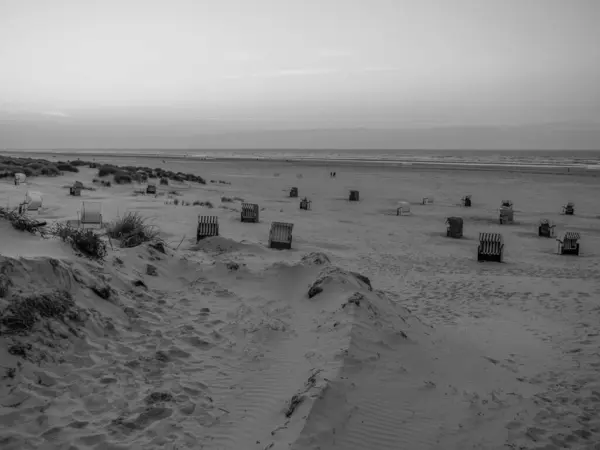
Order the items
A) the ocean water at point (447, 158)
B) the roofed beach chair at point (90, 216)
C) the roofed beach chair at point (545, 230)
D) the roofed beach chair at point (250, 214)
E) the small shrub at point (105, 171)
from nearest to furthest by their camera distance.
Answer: the roofed beach chair at point (90, 216), the roofed beach chair at point (545, 230), the roofed beach chair at point (250, 214), the small shrub at point (105, 171), the ocean water at point (447, 158)

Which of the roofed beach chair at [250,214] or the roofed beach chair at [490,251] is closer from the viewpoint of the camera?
the roofed beach chair at [490,251]

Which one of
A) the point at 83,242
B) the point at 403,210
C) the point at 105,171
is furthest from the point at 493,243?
the point at 105,171

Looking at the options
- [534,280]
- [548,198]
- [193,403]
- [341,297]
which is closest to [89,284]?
[193,403]

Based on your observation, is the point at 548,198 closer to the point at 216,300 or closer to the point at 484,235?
the point at 484,235

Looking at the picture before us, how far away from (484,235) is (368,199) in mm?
16841

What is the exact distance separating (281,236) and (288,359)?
843cm

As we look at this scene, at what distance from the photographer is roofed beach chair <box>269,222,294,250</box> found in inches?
552

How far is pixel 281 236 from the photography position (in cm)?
1408

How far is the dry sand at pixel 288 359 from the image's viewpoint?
4.27m

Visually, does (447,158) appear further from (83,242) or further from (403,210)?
(83,242)

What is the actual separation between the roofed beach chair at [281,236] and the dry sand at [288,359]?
3.19 meters

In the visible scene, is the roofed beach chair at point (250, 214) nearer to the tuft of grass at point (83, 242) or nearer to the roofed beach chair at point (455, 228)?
the roofed beach chair at point (455, 228)

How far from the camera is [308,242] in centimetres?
1566

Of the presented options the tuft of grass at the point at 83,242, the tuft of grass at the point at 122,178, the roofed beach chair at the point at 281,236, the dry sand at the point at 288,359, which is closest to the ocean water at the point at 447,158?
the tuft of grass at the point at 122,178
